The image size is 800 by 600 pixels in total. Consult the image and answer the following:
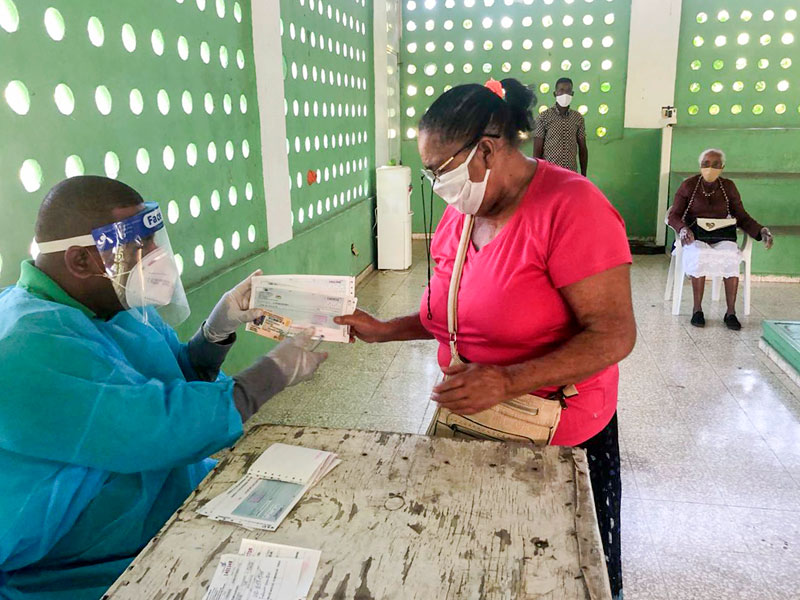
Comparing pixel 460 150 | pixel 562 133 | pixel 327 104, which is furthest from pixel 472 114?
pixel 562 133

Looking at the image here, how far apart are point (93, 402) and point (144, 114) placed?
159cm

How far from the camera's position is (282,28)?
13.0 ft

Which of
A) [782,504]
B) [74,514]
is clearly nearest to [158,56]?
[74,514]

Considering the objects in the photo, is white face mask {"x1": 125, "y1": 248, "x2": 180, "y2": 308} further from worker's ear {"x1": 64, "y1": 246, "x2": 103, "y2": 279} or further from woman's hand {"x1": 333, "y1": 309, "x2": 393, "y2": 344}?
woman's hand {"x1": 333, "y1": 309, "x2": 393, "y2": 344}

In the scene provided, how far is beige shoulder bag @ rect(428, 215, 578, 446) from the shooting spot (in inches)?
59.6

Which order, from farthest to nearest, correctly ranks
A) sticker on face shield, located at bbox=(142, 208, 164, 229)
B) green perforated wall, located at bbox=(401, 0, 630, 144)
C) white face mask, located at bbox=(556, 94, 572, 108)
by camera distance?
green perforated wall, located at bbox=(401, 0, 630, 144) → white face mask, located at bbox=(556, 94, 572, 108) → sticker on face shield, located at bbox=(142, 208, 164, 229)

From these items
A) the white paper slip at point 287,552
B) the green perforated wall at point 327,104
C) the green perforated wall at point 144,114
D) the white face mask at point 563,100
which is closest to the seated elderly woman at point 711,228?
the white face mask at point 563,100

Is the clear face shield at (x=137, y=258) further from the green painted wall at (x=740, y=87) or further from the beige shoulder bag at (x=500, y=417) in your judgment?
the green painted wall at (x=740, y=87)

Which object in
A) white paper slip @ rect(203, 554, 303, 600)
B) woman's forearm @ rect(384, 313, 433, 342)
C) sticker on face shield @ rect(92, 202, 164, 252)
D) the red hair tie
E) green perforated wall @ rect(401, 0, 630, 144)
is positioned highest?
green perforated wall @ rect(401, 0, 630, 144)

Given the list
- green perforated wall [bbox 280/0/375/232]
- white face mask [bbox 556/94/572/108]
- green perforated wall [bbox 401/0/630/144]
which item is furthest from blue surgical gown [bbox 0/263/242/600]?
green perforated wall [bbox 401/0/630/144]

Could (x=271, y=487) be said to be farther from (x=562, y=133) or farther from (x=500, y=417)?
(x=562, y=133)

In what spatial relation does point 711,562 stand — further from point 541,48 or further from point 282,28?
point 541,48

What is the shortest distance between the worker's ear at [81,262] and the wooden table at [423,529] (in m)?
0.49

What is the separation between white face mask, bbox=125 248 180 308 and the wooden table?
39 cm
